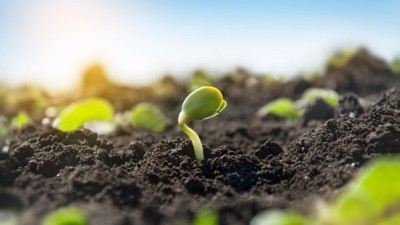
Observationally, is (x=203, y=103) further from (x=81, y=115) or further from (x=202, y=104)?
(x=81, y=115)

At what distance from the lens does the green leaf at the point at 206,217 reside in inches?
78.8

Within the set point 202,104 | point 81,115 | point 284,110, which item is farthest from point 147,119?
point 202,104

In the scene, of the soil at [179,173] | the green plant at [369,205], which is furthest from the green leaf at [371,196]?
the soil at [179,173]

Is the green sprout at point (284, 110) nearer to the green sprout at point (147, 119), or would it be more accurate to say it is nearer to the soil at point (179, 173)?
the green sprout at point (147, 119)

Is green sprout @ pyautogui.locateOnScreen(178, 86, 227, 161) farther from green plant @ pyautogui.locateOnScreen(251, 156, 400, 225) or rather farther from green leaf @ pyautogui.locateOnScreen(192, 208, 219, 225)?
green plant @ pyautogui.locateOnScreen(251, 156, 400, 225)

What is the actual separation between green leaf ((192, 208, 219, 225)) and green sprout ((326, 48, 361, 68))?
19.7ft

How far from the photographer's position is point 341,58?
8.12 meters

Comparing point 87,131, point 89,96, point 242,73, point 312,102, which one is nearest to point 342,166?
point 87,131

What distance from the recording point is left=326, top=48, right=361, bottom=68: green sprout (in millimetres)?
7965

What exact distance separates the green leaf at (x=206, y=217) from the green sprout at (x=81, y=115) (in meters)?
1.61

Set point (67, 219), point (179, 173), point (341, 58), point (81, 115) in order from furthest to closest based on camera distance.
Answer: point (341, 58)
point (81, 115)
point (179, 173)
point (67, 219)

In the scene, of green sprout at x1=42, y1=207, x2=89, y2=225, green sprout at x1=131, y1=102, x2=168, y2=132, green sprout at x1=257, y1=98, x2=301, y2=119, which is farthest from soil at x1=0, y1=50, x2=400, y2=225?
green sprout at x1=257, y1=98, x2=301, y2=119

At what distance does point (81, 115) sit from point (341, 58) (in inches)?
197

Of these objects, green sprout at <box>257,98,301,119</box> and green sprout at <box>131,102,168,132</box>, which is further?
green sprout at <box>257,98,301,119</box>
